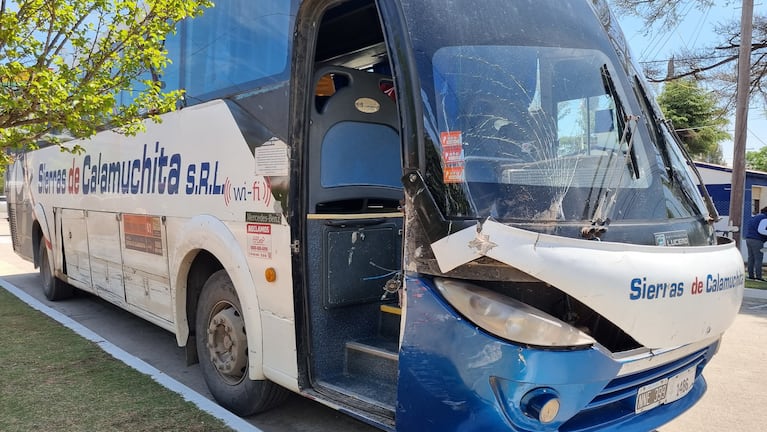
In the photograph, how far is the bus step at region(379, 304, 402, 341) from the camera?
3947mm

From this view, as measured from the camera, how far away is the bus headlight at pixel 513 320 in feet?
8.22

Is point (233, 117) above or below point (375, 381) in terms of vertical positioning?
above

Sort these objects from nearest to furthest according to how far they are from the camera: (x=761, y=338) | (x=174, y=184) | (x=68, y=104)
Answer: (x=68, y=104) → (x=174, y=184) → (x=761, y=338)

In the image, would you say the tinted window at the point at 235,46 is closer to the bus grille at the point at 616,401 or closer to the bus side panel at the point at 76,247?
the bus grille at the point at 616,401

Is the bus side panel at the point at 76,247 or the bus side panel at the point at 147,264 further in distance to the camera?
the bus side panel at the point at 76,247

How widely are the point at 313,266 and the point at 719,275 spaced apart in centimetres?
230

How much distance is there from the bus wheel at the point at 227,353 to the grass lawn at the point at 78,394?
27 cm

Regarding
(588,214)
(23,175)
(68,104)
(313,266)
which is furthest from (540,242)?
(23,175)

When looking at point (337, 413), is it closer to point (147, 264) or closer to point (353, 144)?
point (353, 144)

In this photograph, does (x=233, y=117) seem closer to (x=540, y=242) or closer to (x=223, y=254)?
(x=223, y=254)

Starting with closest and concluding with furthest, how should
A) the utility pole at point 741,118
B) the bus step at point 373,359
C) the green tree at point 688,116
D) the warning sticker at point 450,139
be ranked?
the warning sticker at point 450,139 → the bus step at point 373,359 → the utility pole at point 741,118 → the green tree at point 688,116

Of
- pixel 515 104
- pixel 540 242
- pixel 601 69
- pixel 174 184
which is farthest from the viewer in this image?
pixel 174 184

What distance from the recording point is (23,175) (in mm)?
9617

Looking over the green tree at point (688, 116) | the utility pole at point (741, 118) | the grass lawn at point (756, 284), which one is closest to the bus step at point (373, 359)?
the grass lawn at point (756, 284)
